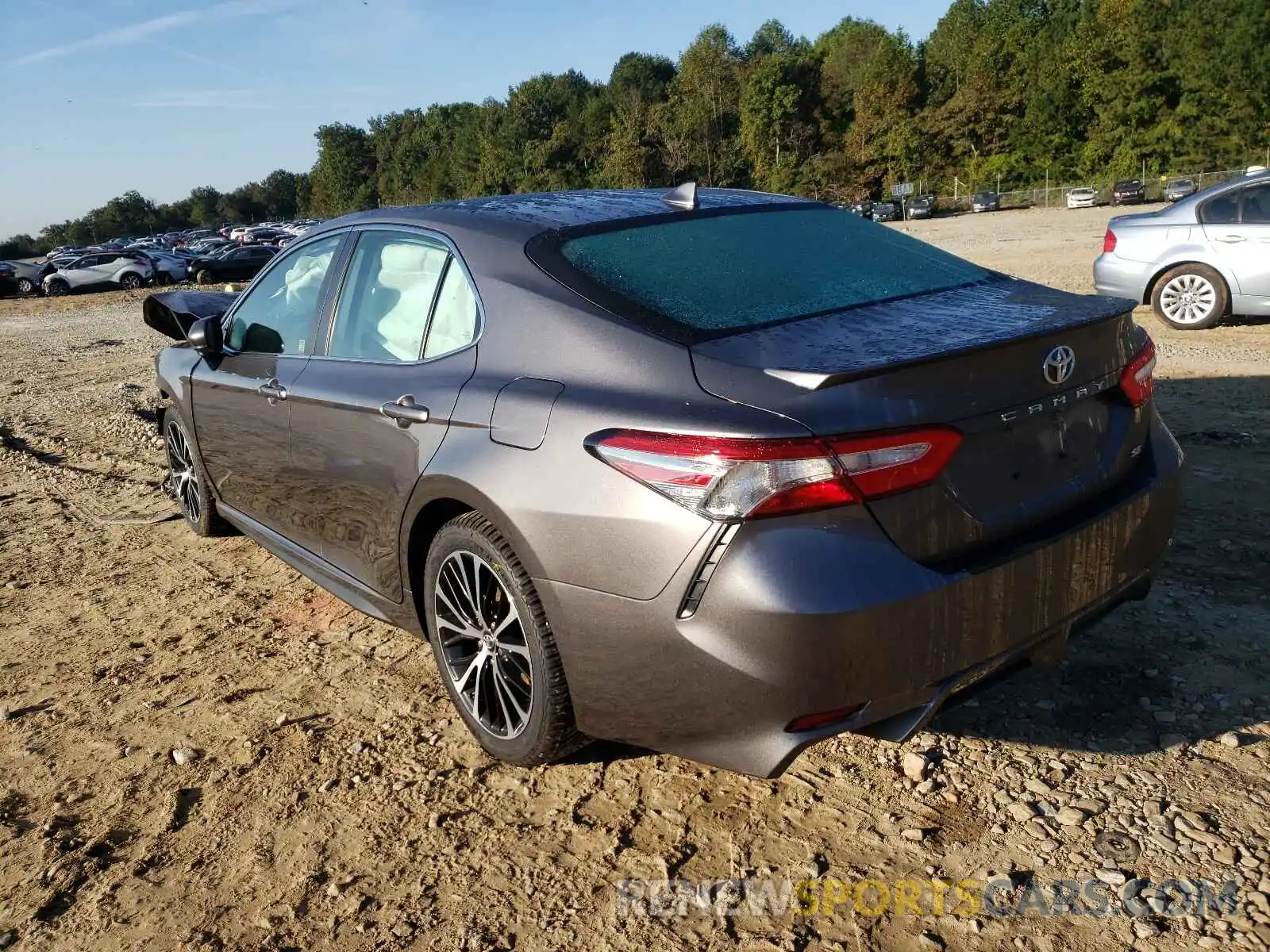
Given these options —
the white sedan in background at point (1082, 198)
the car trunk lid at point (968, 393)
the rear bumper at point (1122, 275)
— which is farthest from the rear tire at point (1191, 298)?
the white sedan in background at point (1082, 198)

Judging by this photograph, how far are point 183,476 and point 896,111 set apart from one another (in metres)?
86.2

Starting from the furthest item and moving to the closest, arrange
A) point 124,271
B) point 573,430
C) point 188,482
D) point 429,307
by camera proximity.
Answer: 1. point 124,271
2. point 188,482
3. point 429,307
4. point 573,430

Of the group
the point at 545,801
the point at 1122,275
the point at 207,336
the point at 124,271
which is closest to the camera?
the point at 545,801

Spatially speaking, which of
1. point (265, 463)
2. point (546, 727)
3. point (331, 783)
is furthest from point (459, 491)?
point (265, 463)

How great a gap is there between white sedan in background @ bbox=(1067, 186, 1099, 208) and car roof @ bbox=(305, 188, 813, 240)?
2420 inches

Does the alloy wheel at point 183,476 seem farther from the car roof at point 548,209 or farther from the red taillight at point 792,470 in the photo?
the red taillight at point 792,470

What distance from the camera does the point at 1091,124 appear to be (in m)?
73.8

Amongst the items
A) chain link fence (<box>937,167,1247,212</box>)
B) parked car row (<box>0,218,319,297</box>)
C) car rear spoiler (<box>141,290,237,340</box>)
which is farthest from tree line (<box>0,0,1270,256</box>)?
car rear spoiler (<box>141,290,237,340</box>)

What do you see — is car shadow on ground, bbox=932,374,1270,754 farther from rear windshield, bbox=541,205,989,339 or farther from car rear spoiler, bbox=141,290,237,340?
car rear spoiler, bbox=141,290,237,340

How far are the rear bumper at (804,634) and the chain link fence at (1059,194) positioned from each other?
196ft

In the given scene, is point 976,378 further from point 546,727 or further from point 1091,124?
point 1091,124

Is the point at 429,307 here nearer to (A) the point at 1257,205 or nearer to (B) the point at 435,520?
(B) the point at 435,520

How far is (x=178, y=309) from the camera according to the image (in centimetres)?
607

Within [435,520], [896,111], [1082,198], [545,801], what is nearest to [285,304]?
[435,520]
